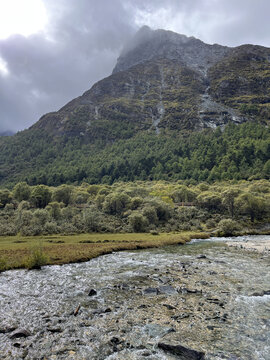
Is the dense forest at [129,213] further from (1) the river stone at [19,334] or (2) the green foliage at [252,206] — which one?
(1) the river stone at [19,334]

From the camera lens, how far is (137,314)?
57.0 ft

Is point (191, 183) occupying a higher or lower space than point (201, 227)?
higher

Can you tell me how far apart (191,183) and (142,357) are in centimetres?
17511

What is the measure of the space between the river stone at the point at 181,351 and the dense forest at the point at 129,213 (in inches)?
2512

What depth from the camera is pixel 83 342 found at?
13.8 metres

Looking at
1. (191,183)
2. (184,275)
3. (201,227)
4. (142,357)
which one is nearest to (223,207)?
(201,227)

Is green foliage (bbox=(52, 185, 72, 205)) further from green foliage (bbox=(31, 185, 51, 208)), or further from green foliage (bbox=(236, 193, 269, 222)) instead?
green foliage (bbox=(236, 193, 269, 222))

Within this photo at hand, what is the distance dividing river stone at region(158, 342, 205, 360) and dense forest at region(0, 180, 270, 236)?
63.8 m

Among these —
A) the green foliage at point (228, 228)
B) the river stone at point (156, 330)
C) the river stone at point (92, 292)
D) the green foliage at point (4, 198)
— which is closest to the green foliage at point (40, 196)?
the green foliage at point (4, 198)

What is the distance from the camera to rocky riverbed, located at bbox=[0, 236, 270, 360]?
12977mm

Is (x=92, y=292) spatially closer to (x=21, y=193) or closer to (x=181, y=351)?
(x=181, y=351)

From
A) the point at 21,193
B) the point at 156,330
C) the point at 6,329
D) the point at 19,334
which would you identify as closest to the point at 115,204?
the point at 21,193

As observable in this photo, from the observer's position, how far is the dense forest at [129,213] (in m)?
78.7

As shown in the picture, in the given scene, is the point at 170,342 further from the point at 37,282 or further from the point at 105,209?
the point at 105,209
